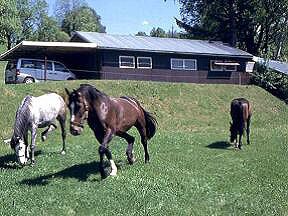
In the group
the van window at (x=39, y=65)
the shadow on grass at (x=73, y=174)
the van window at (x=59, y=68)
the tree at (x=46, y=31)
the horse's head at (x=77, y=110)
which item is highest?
the tree at (x=46, y=31)

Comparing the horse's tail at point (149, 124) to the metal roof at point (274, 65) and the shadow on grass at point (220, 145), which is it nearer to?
the shadow on grass at point (220, 145)

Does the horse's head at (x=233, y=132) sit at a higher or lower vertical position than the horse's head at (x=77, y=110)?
lower

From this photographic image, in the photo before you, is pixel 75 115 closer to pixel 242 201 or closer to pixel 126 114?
pixel 126 114

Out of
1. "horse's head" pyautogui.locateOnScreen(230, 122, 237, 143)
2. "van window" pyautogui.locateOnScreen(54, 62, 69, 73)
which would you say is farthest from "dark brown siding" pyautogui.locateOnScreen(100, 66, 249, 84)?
"horse's head" pyautogui.locateOnScreen(230, 122, 237, 143)

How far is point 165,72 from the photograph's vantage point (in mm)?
48719

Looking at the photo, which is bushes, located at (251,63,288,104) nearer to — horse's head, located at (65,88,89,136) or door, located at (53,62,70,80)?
door, located at (53,62,70,80)

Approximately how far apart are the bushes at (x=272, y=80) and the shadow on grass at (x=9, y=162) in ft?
112

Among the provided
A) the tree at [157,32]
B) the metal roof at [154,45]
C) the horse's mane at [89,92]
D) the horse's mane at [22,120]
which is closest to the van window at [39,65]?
the metal roof at [154,45]

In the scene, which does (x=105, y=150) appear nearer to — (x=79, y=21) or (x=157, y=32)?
(x=79, y=21)

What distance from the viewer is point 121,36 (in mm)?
52531

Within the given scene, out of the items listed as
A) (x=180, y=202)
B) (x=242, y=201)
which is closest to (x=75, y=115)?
(x=180, y=202)

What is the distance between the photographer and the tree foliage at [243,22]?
6525cm

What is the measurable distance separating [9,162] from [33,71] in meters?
24.4

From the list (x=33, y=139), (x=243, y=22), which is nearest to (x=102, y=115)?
(x=33, y=139)
